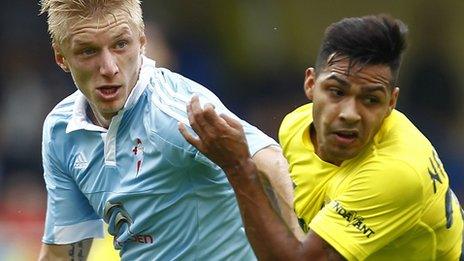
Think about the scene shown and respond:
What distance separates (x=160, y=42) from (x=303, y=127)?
16.9ft

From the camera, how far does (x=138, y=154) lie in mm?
5488

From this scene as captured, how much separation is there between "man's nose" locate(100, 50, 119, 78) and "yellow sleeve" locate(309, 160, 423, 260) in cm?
100

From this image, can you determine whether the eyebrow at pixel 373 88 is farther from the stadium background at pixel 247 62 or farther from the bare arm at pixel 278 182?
the stadium background at pixel 247 62

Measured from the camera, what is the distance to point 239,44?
473 inches

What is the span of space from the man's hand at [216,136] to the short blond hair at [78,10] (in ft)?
2.69

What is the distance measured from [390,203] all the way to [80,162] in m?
1.38

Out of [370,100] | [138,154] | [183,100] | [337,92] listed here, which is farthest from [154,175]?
[370,100]

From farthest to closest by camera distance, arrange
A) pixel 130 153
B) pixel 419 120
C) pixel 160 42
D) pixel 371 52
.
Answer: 1. pixel 419 120
2. pixel 160 42
3. pixel 130 153
4. pixel 371 52

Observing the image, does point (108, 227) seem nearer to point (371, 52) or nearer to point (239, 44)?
point (371, 52)

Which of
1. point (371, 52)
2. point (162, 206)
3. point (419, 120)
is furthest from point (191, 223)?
point (419, 120)

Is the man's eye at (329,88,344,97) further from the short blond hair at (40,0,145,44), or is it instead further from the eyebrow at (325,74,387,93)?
the short blond hair at (40,0,145,44)

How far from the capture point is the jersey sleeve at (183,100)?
5195 mm

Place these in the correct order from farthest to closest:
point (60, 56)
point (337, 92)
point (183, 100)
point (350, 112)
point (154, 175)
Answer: point (60, 56), point (154, 175), point (183, 100), point (337, 92), point (350, 112)

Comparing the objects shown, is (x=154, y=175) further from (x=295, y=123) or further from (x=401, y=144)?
(x=401, y=144)
